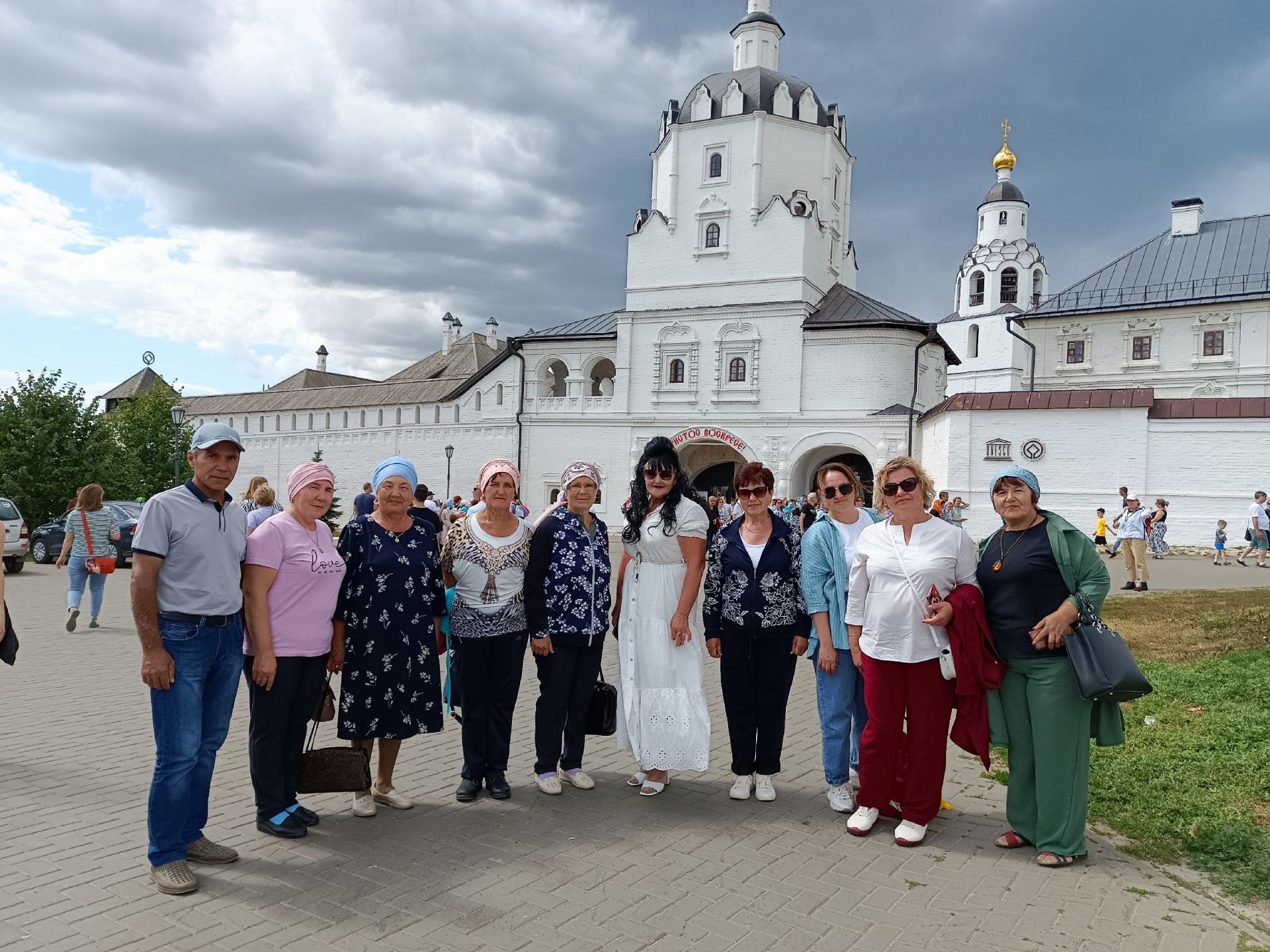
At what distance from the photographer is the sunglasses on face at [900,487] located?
474 centimetres

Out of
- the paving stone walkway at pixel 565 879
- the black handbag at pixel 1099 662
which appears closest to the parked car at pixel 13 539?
the paving stone walkway at pixel 565 879

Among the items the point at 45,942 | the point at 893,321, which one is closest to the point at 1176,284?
the point at 893,321

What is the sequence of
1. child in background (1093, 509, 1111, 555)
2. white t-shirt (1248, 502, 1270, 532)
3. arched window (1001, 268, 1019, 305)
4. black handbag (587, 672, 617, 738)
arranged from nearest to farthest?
1. black handbag (587, 672, 617, 738)
2. white t-shirt (1248, 502, 1270, 532)
3. child in background (1093, 509, 1111, 555)
4. arched window (1001, 268, 1019, 305)

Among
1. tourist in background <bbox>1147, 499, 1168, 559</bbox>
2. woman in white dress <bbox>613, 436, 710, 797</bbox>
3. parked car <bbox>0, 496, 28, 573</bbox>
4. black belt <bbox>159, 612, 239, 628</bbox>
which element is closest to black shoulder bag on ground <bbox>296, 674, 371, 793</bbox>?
black belt <bbox>159, 612, 239, 628</bbox>

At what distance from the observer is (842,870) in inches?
174

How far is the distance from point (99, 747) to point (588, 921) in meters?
4.34

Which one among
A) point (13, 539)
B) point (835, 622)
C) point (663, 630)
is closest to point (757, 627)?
point (835, 622)

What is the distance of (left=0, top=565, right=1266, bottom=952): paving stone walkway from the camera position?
145 inches

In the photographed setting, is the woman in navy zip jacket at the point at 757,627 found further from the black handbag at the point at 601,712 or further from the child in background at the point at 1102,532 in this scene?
the child in background at the point at 1102,532

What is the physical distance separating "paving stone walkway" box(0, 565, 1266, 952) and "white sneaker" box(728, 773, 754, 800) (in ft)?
0.37

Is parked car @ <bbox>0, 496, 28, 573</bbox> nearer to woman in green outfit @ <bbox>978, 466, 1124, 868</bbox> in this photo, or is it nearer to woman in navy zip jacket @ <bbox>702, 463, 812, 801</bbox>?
woman in navy zip jacket @ <bbox>702, 463, 812, 801</bbox>

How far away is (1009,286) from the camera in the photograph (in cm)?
5472

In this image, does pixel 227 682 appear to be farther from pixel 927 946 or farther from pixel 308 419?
pixel 308 419

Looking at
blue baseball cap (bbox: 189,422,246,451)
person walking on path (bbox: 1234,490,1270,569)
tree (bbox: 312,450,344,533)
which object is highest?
blue baseball cap (bbox: 189,422,246,451)
